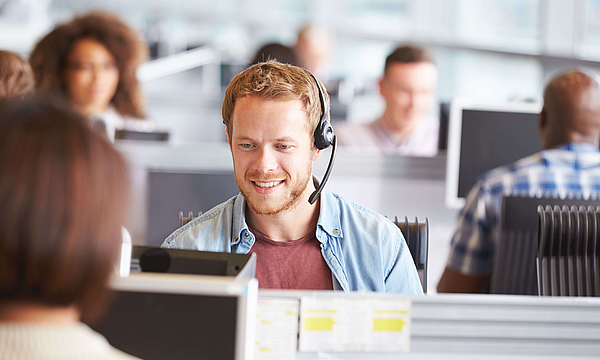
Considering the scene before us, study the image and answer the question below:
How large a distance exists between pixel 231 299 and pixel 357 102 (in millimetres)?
5081

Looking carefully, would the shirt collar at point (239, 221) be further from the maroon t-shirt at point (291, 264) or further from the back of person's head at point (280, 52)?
the back of person's head at point (280, 52)

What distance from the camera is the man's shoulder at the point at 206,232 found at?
1.04 m

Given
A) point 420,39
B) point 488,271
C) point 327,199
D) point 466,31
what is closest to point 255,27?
point 420,39

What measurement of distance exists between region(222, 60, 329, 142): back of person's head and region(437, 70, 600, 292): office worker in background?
84 cm

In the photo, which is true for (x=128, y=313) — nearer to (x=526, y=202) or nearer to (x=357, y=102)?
(x=526, y=202)

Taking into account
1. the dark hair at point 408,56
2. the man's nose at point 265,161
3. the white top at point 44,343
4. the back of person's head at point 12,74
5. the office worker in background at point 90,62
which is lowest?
the white top at point 44,343

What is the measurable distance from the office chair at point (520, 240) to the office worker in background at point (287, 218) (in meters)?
0.47

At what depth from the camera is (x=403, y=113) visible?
9.64 ft

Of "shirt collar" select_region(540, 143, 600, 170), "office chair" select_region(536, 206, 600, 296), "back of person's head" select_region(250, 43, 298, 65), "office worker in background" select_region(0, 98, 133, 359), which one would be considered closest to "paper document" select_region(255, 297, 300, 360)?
"office worker in background" select_region(0, 98, 133, 359)

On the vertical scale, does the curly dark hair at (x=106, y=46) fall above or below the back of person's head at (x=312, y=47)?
below

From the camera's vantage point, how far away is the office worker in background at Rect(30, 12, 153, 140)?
7.22ft

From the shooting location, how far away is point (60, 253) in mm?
382

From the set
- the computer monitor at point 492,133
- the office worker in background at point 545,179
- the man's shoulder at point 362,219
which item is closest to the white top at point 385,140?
the computer monitor at point 492,133

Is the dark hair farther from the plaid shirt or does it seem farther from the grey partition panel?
the grey partition panel
